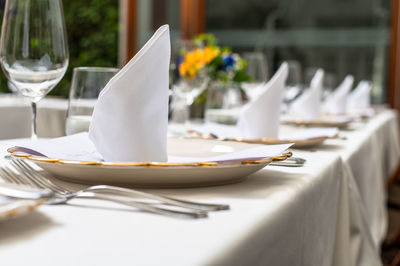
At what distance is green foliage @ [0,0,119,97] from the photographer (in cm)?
543

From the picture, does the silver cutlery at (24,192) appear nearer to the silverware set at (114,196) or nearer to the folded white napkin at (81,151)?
the silverware set at (114,196)

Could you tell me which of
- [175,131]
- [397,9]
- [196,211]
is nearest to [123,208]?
[196,211]

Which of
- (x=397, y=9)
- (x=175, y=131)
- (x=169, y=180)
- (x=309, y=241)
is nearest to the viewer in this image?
(x=169, y=180)

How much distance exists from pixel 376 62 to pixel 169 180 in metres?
4.55

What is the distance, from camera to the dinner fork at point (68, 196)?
→ 48cm

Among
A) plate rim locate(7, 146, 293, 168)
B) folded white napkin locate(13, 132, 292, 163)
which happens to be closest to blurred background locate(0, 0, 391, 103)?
folded white napkin locate(13, 132, 292, 163)

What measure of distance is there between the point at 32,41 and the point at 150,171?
1.17 ft

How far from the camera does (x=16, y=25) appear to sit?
822mm

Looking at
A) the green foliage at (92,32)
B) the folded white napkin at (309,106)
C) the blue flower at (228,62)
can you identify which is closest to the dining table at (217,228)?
the folded white napkin at (309,106)

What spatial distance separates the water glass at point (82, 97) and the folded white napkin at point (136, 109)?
218 millimetres

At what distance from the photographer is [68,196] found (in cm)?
53

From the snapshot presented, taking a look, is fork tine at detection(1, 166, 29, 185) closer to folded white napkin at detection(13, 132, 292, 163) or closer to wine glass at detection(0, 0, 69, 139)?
folded white napkin at detection(13, 132, 292, 163)

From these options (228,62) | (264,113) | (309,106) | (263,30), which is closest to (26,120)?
(228,62)

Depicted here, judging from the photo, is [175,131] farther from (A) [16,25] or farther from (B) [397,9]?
(B) [397,9]
